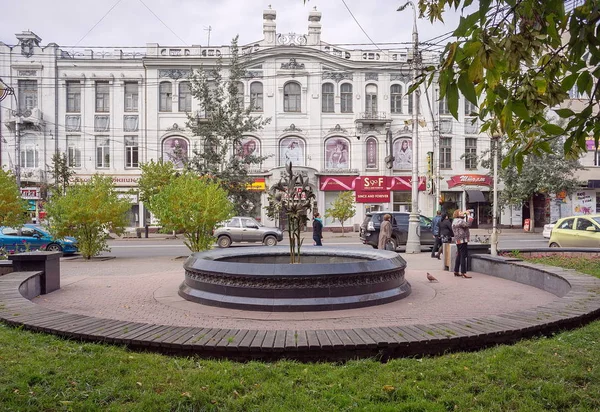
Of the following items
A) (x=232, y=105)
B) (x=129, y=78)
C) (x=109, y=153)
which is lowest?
(x=109, y=153)

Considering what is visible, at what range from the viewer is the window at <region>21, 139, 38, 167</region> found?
35.9 meters

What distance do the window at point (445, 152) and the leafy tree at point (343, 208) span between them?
8.57m

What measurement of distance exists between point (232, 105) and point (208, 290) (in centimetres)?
2439

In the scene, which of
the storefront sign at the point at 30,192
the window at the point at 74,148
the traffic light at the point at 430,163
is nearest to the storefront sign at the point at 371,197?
the traffic light at the point at 430,163

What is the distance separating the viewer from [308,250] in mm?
11117

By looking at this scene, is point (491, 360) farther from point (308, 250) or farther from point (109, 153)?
point (109, 153)

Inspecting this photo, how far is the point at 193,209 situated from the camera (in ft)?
53.1

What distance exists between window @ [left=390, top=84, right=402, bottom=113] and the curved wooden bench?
108 ft

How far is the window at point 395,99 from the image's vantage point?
123 ft

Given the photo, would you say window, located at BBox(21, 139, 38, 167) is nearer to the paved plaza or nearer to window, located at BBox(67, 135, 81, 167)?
window, located at BBox(67, 135, 81, 167)

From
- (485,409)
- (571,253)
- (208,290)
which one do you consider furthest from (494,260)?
(485,409)

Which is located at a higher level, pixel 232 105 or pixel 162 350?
pixel 232 105

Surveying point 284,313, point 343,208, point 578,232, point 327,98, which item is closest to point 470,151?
point 327,98

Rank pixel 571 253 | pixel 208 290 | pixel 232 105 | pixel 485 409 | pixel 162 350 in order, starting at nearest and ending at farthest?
pixel 485 409 < pixel 162 350 < pixel 208 290 < pixel 571 253 < pixel 232 105
